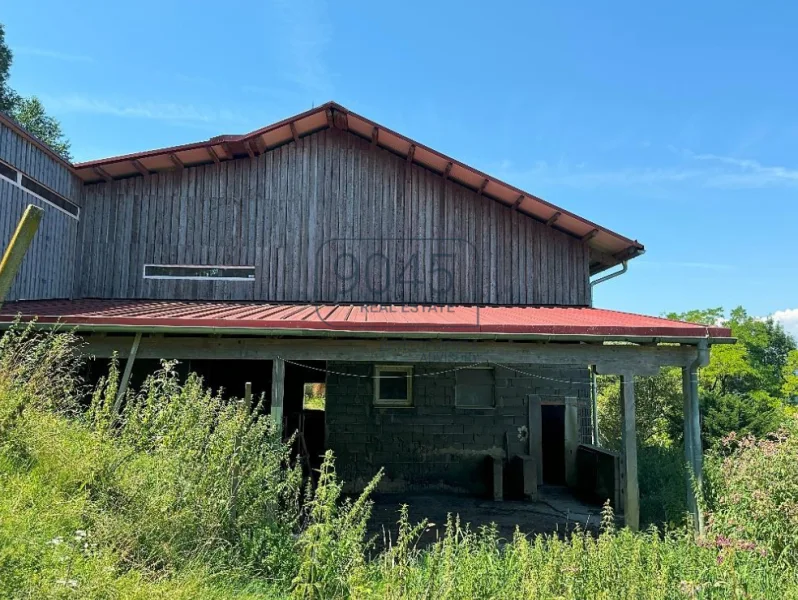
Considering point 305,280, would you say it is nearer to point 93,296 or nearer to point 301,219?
point 301,219

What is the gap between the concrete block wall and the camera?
35.0 ft

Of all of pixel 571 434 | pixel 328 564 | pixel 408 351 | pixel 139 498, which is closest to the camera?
pixel 328 564

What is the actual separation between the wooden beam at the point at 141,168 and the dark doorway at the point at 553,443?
9.40 metres

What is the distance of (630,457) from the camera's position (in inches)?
269

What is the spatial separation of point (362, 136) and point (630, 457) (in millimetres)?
7629

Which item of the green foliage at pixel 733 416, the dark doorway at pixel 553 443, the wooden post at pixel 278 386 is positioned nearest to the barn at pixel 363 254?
the dark doorway at pixel 553 443

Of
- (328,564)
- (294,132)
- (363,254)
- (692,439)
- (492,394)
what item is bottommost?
(328,564)

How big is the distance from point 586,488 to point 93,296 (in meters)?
9.99

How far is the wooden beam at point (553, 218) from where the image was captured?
10.5 meters

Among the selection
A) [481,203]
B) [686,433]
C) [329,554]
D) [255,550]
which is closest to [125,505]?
[255,550]

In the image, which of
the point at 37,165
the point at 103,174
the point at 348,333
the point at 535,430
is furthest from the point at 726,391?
the point at 37,165

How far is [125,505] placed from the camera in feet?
14.6

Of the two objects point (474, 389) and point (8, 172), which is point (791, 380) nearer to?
point (474, 389)

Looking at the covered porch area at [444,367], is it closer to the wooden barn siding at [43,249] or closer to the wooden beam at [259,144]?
the wooden barn siding at [43,249]
